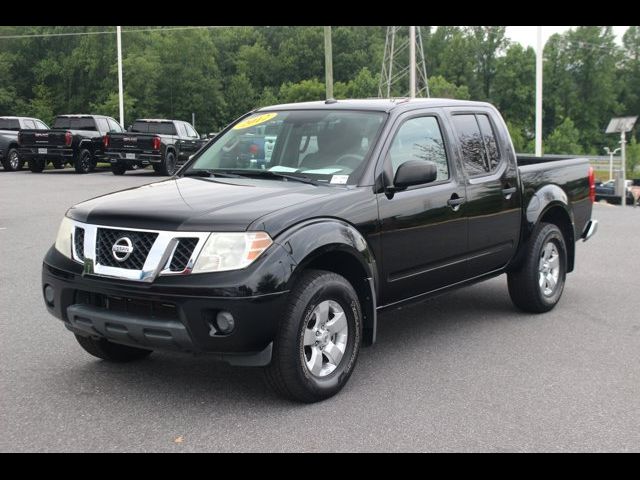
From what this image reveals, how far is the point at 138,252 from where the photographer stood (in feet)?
14.6

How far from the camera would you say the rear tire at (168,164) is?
84.0 feet

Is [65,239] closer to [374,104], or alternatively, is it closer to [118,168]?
[374,104]

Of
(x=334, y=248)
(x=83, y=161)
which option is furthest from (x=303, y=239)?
(x=83, y=161)

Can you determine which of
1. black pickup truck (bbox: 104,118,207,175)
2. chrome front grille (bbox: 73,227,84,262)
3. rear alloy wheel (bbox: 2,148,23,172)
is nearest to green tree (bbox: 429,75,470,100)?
black pickup truck (bbox: 104,118,207,175)

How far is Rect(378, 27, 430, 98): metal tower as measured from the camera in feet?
184

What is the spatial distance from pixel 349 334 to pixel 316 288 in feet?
1.57

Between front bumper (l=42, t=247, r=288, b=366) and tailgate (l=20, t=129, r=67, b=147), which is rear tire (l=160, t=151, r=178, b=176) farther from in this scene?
front bumper (l=42, t=247, r=288, b=366)

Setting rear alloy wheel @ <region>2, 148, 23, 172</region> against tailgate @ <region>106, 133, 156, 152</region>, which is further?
rear alloy wheel @ <region>2, 148, 23, 172</region>

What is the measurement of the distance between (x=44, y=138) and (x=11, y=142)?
2.79 m

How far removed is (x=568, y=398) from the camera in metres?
4.78

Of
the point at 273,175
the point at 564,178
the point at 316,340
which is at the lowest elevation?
the point at 316,340

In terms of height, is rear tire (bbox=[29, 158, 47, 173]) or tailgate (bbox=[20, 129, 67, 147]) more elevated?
tailgate (bbox=[20, 129, 67, 147])

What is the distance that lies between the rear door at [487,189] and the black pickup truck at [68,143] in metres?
22.0
